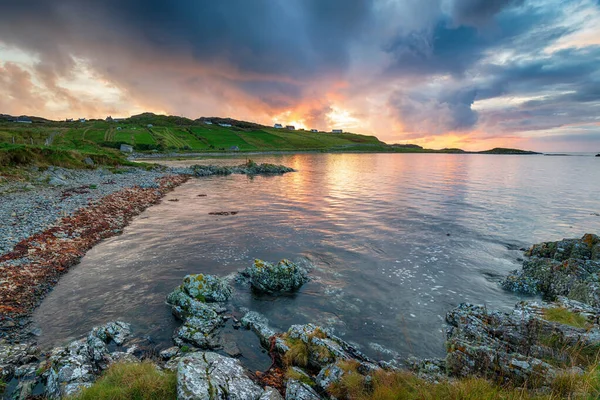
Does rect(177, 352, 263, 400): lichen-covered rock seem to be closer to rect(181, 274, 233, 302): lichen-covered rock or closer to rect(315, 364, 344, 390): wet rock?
rect(315, 364, 344, 390): wet rock

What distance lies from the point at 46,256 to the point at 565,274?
30389mm

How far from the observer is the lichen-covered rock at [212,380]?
686 cm

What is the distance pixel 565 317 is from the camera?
10.5 metres

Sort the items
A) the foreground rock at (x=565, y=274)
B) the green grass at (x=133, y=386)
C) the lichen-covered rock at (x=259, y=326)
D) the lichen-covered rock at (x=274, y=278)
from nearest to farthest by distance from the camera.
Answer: the green grass at (x=133, y=386) → the lichen-covered rock at (x=259, y=326) → the foreground rock at (x=565, y=274) → the lichen-covered rock at (x=274, y=278)

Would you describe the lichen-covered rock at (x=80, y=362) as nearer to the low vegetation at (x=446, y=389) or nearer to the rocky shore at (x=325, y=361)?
the rocky shore at (x=325, y=361)

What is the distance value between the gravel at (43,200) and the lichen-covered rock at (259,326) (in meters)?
15.3

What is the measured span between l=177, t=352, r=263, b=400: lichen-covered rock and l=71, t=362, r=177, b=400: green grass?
380mm

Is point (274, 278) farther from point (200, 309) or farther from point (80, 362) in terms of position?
point (80, 362)

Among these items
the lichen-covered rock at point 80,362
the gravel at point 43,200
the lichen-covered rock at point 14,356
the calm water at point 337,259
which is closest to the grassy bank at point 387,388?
the lichen-covered rock at point 80,362

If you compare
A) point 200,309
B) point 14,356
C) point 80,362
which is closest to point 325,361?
point 200,309

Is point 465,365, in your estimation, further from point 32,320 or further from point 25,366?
point 32,320

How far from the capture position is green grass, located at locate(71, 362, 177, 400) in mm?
6723

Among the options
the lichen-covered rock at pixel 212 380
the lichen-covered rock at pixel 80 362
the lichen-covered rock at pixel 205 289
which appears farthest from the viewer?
the lichen-covered rock at pixel 205 289

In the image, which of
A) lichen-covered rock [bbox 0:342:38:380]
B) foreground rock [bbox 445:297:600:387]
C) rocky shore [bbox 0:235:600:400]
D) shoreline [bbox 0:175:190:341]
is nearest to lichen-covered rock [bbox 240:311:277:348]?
rocky shore [bbox 0:235:600:400]
